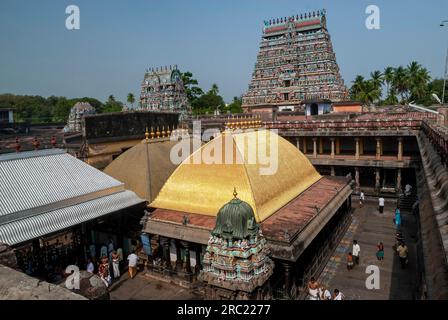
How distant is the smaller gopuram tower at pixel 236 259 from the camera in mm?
10445

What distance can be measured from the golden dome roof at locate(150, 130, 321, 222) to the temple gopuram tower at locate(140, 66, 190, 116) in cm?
4574

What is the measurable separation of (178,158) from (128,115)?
6.14 metres

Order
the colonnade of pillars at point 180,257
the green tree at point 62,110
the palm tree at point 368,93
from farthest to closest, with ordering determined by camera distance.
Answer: the green tree at point 62,110 < the palm tree at point 368,93 < the colonnade of pillars at point 180,257

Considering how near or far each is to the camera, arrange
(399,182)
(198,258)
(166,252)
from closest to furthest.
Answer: (198,258) < (166,252) < (399,182)

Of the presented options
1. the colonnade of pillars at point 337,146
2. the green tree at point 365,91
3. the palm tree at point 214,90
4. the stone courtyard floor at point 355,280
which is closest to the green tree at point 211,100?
the palm tree at point 214,90

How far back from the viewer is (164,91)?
65000mm

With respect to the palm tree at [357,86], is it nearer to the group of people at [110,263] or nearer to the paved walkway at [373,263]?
the paved walkway at [373,263]

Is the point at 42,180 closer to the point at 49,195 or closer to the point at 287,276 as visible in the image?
the point at 49,195

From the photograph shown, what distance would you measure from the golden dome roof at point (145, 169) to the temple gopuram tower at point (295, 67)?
130 ft

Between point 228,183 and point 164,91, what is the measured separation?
2075 inches

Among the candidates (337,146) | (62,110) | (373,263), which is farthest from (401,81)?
(62,110)
